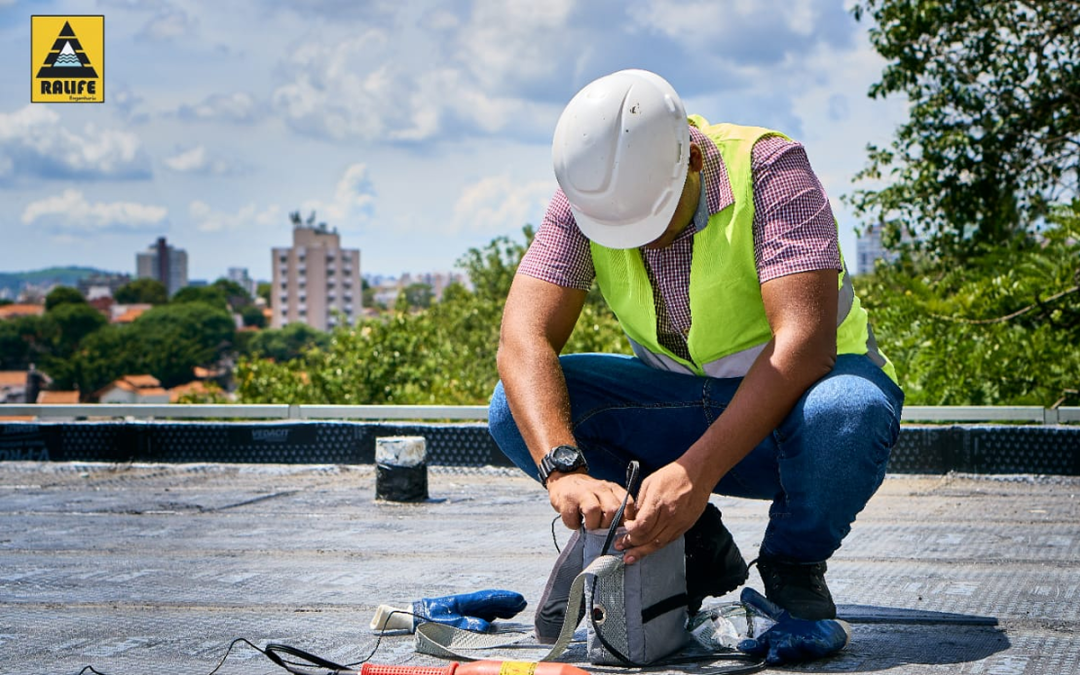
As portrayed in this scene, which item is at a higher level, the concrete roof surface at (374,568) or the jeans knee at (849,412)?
the jeans knee at (849,412)

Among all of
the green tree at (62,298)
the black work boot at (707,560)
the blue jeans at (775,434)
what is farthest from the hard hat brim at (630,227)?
the green tree at (62,298)

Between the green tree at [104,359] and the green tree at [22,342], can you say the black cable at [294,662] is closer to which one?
the green tree at [104,359]

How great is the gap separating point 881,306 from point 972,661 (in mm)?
6543

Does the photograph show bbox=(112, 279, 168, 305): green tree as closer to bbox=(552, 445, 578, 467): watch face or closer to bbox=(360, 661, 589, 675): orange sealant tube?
bbox=(552, 445, 578, 467): watch face

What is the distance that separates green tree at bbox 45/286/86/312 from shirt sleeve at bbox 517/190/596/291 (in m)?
124

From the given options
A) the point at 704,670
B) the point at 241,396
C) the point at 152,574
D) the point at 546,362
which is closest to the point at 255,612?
the point at 152,574

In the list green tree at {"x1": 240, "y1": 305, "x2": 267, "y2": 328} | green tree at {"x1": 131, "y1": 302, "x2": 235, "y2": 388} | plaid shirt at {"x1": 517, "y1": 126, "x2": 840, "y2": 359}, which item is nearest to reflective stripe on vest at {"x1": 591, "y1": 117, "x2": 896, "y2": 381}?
plaid shirt at {"x1": 517, "y1": 126, "x2": 840, "y2": 359}

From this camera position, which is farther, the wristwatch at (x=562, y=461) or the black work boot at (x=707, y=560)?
the black work boot at (x=707, y=560)

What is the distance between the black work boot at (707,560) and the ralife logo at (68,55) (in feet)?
27.2

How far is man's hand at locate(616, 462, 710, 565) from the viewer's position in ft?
6.66

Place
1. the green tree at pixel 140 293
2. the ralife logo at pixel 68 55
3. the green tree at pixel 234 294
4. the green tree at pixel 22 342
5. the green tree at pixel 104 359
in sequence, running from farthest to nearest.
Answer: the green tree at pixel 234 294, the green tree at pixel 140 293, the green tree at pixel 22 342, the green tree at pixel 104 359, the ralife logo at pixel 68 55

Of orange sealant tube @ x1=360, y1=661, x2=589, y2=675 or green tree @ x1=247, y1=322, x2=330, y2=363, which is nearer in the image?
orange sealant tube @ x1=360, y1=661, x2=589, y2=675

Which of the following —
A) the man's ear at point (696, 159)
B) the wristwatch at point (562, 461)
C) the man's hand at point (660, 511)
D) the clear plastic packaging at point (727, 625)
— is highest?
the man's ear at point (696, 159)

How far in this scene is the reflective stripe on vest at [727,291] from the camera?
233 cm
